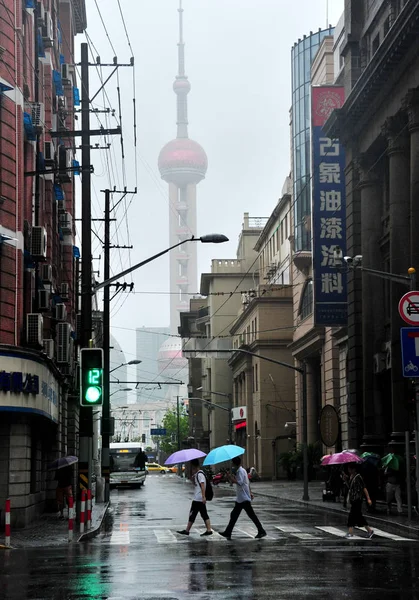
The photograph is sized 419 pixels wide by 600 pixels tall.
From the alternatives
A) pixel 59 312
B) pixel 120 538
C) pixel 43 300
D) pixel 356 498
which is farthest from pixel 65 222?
pixel 356 498

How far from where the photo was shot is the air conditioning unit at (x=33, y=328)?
27.3 metres

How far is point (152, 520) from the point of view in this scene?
3092 centimetres

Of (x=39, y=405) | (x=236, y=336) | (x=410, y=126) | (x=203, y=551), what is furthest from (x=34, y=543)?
(x=236, y=336)

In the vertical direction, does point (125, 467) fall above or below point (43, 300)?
below

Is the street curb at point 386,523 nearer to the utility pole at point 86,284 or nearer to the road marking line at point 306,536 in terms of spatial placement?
the road marking line at point 306,536

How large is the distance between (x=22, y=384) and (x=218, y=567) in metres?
11.1

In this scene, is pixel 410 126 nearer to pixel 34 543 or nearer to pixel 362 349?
pixel 362 349

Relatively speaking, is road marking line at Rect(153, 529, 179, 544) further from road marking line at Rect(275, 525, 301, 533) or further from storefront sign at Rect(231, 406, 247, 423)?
storefront sign at Rect(231, 406, 247, 423)

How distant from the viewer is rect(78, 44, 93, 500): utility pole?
83.9 feet

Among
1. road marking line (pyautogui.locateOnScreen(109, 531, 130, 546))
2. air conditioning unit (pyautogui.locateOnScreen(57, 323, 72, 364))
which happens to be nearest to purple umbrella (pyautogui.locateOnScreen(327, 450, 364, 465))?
road marking line (pyautogui.locateOnScreen(109, 531, 130, 546))

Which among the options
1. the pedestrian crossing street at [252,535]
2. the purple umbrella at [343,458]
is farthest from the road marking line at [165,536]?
the purple umbrella at [343,458]

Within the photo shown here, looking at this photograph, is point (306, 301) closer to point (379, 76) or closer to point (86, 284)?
point (379, 76)

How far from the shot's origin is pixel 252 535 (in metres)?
23.9

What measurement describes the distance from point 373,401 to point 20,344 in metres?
15.9
